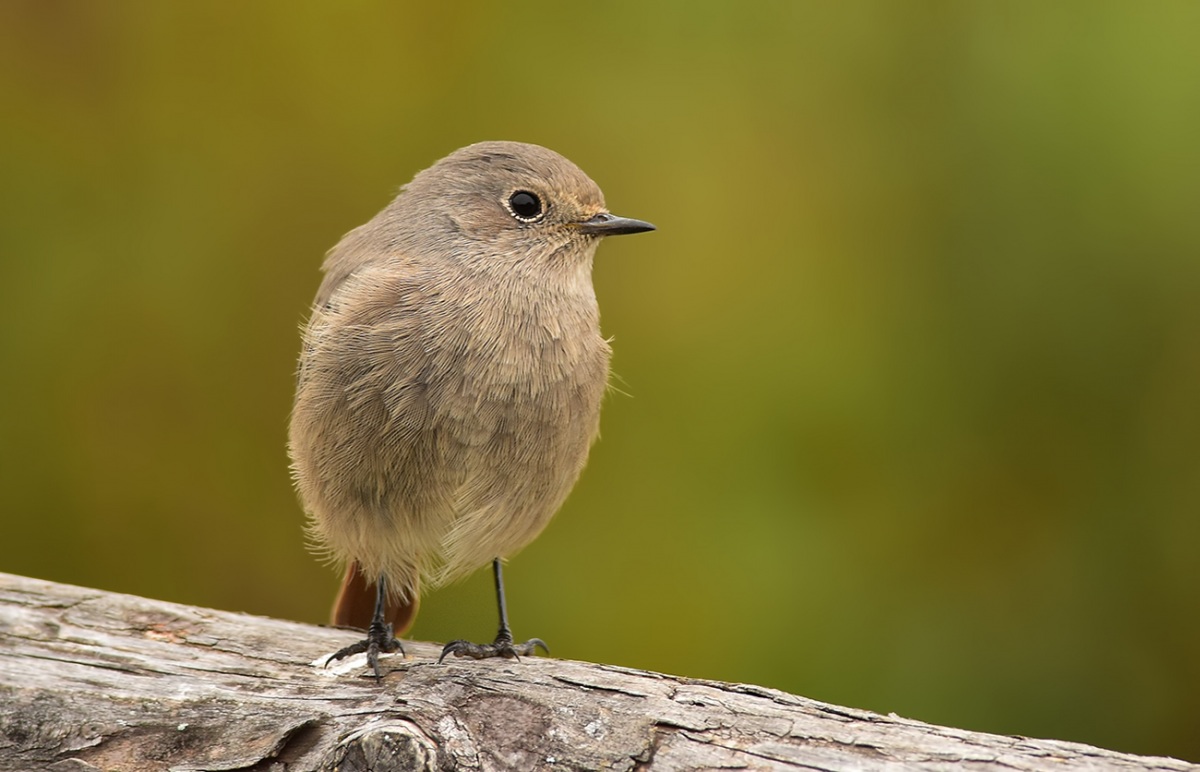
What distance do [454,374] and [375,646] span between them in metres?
0.92

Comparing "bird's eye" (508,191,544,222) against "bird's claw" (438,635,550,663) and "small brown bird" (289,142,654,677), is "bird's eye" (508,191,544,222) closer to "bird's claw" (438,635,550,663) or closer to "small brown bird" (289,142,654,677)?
"small brown bird" (289,142,654,677)

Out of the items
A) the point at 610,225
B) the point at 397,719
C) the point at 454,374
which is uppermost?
the point at 610,225

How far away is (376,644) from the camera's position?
420 centimetres

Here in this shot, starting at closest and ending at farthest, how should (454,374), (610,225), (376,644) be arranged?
(454,374), (376,644), (610,225)

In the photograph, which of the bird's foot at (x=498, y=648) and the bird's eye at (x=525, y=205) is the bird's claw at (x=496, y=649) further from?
the bird's eye at (x=525, y=205)

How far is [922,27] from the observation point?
5344 millimetres

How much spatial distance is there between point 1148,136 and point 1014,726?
7.51 feet

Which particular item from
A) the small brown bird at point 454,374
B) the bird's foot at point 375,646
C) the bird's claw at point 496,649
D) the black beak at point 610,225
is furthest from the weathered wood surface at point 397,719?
the black beak at point 610,225

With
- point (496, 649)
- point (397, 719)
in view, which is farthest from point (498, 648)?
point (397, 719)

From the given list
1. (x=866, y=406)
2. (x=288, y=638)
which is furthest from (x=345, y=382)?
(x=866, y=406)

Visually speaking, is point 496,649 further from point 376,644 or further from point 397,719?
point 397,719

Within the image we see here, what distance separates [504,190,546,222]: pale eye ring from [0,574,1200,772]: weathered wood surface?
5.08 feet

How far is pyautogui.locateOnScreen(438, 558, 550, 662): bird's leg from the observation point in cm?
423

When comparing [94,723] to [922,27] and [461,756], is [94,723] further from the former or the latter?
[922,27]
